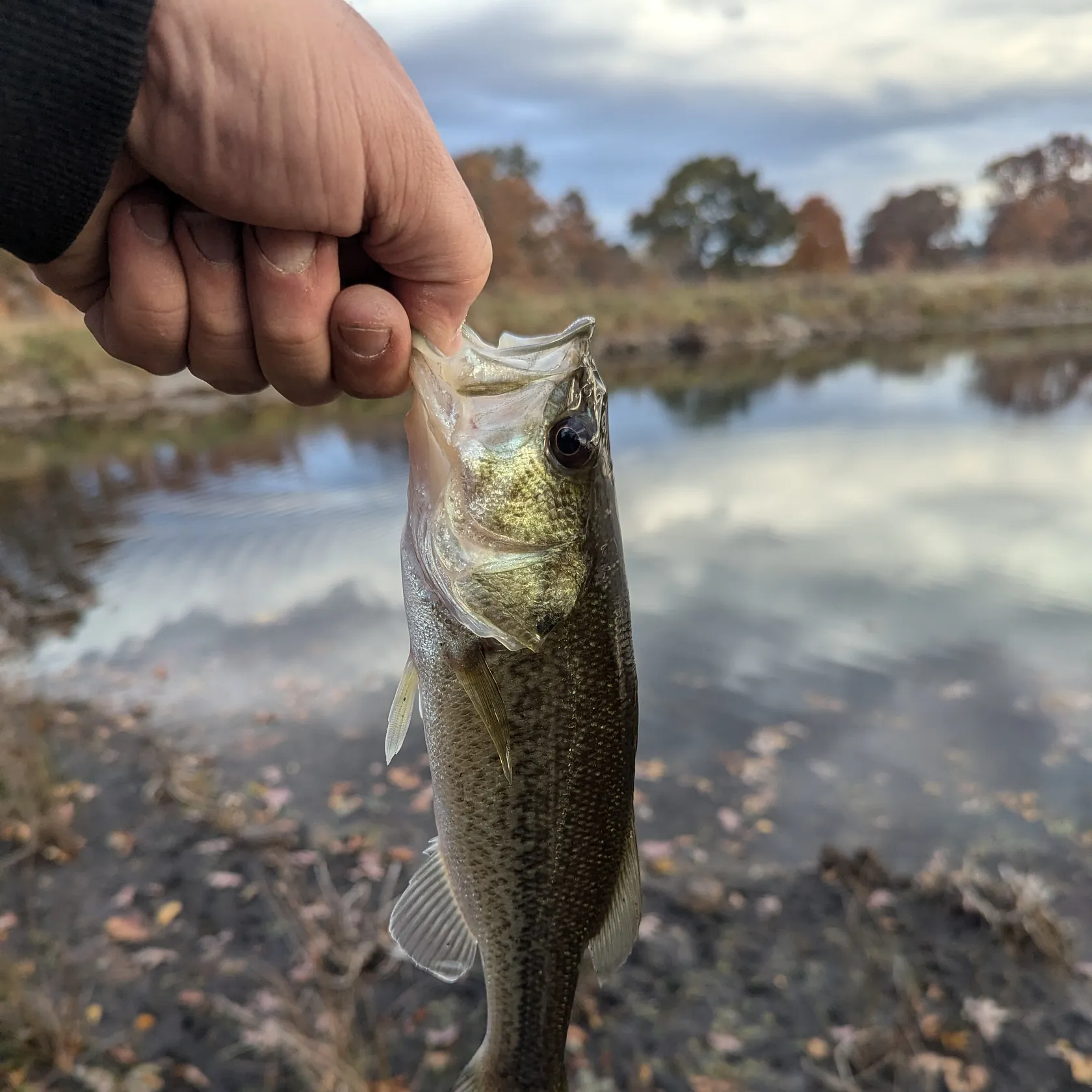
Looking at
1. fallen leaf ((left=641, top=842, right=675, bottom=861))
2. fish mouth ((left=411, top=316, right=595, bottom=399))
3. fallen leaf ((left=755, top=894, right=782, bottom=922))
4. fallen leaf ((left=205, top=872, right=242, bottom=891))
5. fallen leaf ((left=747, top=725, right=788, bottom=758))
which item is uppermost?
fish mouth ((left=411, top=316, right=595, bottom=399))

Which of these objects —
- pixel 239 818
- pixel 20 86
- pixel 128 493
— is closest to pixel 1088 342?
pixel 128 493

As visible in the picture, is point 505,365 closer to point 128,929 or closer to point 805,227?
point 128,929

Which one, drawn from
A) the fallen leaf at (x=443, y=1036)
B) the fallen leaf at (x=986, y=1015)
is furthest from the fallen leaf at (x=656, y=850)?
the fallen leaf at (x=986, y=1015)

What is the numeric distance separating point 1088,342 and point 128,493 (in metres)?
28.0

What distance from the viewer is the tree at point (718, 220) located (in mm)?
52938

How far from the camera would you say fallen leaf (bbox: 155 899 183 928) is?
450 centimetres

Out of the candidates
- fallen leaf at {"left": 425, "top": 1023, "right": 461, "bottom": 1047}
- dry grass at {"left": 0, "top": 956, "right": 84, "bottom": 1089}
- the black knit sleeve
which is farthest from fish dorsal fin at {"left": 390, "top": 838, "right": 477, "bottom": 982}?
dry grass at {"left": 0, "top": 956, "right": 84, "bottom": 1089}

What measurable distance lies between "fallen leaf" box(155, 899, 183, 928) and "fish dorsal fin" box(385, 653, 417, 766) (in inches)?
134

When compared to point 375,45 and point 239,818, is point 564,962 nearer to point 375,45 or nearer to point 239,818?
point 375,45

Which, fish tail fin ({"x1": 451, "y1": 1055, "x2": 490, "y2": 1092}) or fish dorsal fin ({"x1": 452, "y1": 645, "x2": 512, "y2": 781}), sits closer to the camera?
fish dorsal fin ({"x1": 452, "y1": 645, "x2": 512, "y2": 781})

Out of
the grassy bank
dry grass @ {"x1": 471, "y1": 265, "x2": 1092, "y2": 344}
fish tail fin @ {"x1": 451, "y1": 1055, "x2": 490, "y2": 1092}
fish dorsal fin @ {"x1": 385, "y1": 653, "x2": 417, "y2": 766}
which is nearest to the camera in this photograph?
fish dorsal fin @ {"x1": 385, "y1": 653, "x2": 417, "y2": 766}

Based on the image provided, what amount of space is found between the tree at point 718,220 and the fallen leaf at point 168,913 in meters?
52.1

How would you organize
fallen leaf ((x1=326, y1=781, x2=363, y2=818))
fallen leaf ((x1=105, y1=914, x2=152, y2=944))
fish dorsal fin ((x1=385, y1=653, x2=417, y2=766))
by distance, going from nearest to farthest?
fish dorsal fin ((x1=385, y1=653, x2=417, y2=766)) < fallen leaf ((x1=105, y1=914, x2=152, y2=944)) < fallen leaf ((x1=326, y1=781, x2=363, y2=818))

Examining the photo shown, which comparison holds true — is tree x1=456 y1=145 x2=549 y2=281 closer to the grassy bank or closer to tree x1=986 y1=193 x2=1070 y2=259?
the grassy bank
